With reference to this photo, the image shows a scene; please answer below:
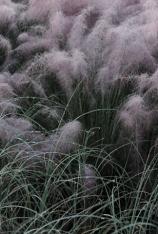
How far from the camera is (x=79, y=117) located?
8.23 ft

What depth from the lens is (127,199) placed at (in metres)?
2.22

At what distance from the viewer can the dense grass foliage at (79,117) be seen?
205 centimetres

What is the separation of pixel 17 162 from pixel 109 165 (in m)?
0.40

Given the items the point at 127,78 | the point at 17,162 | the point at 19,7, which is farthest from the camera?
the point at 19,7

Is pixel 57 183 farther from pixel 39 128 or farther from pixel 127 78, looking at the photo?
pixel 127 78

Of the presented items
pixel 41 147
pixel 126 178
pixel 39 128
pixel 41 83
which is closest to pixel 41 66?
pixel 41 83

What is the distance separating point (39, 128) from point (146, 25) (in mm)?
743

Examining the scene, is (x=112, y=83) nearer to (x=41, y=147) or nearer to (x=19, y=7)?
(x=41, y=147)

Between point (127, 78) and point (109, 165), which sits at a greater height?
point (127, 78)

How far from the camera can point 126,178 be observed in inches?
89.7

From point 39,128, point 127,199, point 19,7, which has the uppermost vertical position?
point 19,7

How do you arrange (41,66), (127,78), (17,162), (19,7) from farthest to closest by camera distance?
(19,7) < (41,66) < (127,78) < (17,162)

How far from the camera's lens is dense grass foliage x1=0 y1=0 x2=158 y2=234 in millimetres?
2055

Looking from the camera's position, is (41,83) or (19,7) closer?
(41,83)
